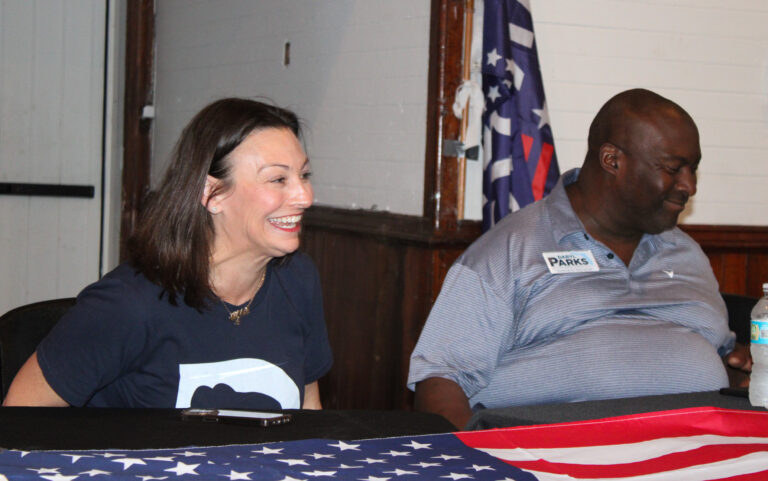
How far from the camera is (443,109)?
3.43 meters

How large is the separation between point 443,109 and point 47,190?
9.20ft

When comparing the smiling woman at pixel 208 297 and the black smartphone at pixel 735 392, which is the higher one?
the smiling woman at pixel 208 297

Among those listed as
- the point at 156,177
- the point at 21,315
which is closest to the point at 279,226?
the point at 21,315

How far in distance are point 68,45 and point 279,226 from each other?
3839 mm

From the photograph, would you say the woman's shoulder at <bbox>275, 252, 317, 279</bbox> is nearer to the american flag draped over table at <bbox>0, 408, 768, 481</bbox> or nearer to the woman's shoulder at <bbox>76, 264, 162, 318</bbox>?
the woman's shoulder at <bbox>76, 264, 162, 318</bbox>

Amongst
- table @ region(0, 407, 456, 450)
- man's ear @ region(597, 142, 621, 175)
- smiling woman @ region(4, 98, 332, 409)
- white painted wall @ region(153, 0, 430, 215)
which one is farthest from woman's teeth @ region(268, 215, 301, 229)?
white painted wall @ region(153, 0, 430, 215)

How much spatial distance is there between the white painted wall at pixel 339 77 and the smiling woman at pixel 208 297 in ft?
5.17

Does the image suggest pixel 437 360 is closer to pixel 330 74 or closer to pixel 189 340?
pixel 189 340

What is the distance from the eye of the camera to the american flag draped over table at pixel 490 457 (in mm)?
1197

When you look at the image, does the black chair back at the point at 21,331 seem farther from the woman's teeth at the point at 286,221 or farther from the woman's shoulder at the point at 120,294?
the woman's teeth at the point at 286,221

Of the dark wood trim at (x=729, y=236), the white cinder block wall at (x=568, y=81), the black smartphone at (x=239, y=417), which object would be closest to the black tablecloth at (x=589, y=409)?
the black smartphone at (x=239, y=417)

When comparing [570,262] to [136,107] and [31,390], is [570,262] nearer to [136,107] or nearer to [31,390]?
[31,390]

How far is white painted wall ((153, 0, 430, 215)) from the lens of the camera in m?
3.63

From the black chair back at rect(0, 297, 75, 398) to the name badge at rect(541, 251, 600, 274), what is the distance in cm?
117
